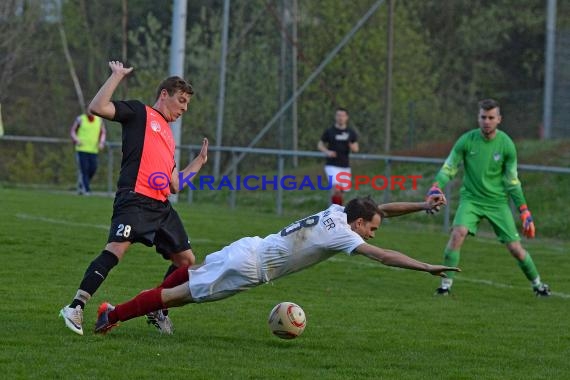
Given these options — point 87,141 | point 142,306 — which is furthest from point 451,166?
point 87,141

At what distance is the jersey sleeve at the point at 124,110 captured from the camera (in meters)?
8.26

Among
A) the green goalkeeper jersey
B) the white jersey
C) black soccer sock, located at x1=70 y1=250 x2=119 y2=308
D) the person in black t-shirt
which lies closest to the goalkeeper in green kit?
the green goalkeeper jersey

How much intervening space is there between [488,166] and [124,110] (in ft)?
16.1

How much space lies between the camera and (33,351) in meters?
7.36

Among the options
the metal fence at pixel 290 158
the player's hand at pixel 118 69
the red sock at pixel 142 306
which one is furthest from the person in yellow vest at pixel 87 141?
the red sock at pixel 142 306

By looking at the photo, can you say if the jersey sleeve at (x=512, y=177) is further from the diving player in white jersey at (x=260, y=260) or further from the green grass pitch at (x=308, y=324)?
the diving player in white jersey at (x=260, y=260)

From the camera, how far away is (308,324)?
9.21m

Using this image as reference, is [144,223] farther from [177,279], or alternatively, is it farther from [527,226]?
[527,226]

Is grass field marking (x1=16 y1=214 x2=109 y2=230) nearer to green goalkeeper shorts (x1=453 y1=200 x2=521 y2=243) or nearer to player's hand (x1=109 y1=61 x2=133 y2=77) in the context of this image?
green goalkeeper shorts (x1=453 y1=200 x2=521 y2=243)

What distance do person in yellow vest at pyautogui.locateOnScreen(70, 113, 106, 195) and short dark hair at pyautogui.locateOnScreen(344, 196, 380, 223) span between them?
1691 cm

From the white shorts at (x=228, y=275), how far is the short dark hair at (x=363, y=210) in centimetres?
64

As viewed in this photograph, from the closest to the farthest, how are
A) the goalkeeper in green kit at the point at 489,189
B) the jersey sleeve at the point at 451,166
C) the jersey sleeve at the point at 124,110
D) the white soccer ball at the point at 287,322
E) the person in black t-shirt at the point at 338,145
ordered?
the white soccer ball at the point at 287,322 < the jersey sleeve at the point at 124,110 < the jersey sleeve at the point at 451,166 < the goalkeeper in green kit at the point at 489,189 < the person in black t-shirt at the point at 338,145

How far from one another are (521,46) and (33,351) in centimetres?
3719

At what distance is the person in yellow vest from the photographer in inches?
959
